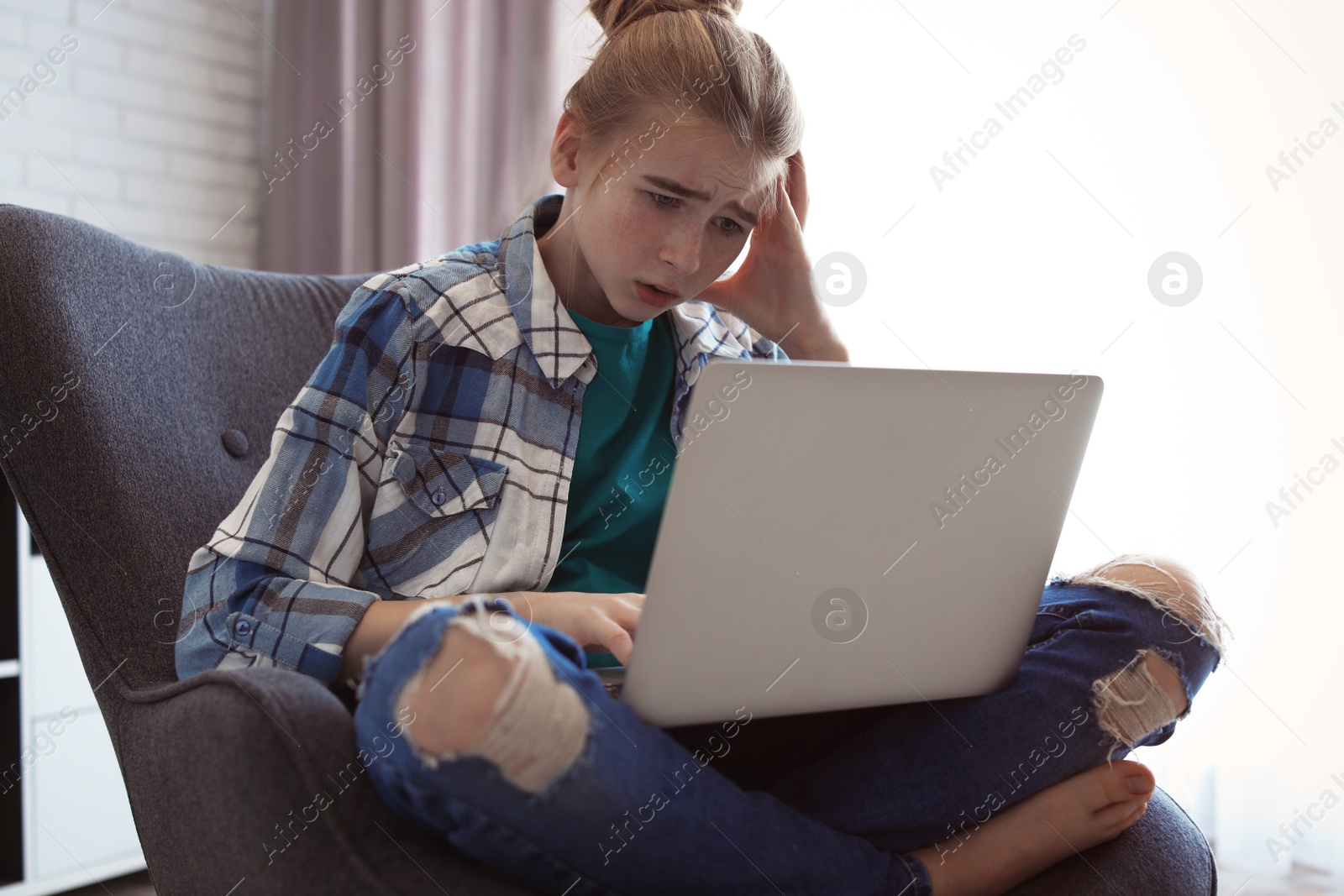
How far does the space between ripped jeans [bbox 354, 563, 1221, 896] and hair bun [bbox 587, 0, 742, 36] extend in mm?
622

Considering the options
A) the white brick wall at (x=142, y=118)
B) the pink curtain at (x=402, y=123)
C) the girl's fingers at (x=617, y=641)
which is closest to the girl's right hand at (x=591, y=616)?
the girl's fingers at (x=617, y=641)

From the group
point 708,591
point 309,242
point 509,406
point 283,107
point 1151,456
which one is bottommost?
point 309,242

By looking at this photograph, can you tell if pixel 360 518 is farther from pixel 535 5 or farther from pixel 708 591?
pixel 535 5

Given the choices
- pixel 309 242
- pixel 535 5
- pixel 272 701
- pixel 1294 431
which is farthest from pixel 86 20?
pixel 1294 431

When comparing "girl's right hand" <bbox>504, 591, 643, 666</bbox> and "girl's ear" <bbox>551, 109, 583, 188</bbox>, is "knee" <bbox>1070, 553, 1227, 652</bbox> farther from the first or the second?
"girl's ear" <bbox>551, 109, 583, 188</bbox>

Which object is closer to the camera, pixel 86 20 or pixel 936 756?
pixel 936 756

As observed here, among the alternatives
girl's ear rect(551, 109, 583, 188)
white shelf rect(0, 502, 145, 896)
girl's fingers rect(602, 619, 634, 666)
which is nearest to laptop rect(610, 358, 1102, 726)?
girl's fingers rect(602, 619, 634, 666)

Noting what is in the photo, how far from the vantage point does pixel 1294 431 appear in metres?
1.44

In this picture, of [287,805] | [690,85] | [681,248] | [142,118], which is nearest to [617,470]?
[681,248]

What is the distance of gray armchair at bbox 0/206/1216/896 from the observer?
1.94 feet

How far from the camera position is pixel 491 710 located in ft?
1.80

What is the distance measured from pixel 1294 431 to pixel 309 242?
6.33 ft

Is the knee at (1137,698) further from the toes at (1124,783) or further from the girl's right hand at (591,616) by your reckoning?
the girl's right hand at (591,616)

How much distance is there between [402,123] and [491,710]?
185cm
